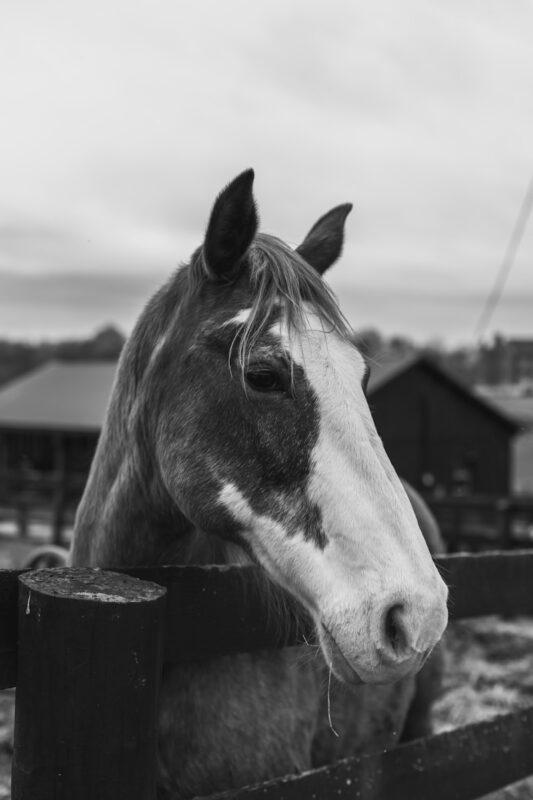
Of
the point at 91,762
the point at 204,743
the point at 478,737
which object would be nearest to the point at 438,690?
the point at 478,737

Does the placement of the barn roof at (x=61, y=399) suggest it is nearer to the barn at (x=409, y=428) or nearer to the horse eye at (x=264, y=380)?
the barn at (x=409, y=428)

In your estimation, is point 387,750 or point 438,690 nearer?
point 387,750

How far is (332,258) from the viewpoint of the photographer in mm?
2592

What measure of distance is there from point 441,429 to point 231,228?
82.8 ft

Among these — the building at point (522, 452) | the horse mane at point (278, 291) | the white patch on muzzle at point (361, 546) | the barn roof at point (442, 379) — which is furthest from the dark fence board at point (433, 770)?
the building at point (522, 452)

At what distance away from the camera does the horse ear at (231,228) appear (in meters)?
1.94

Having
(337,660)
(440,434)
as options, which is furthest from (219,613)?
(440,434)

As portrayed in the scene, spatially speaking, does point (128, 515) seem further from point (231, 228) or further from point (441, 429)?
point (441, 429)

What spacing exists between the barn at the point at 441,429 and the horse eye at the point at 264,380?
2138 cm

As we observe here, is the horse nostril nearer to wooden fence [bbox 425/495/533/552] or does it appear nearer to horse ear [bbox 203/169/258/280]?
horse ear [bbox 203/169/258/280]

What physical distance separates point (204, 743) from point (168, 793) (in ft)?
0.53

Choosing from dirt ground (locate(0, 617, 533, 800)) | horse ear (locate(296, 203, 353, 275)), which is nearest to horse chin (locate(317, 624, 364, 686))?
horse ear (locate(296, 203, 353, 275))

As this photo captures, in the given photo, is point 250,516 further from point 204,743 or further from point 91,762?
point 204,743

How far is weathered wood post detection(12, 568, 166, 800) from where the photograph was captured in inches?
59.0
